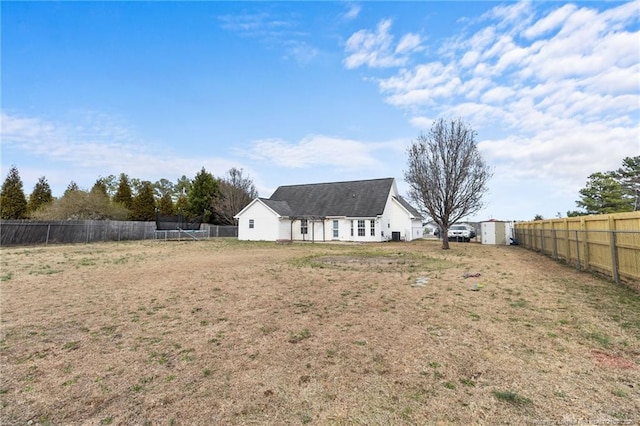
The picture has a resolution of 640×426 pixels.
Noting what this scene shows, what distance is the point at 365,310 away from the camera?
18.5 ft

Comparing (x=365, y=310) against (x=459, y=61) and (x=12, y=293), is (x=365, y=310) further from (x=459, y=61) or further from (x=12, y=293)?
(x=459, y=61)

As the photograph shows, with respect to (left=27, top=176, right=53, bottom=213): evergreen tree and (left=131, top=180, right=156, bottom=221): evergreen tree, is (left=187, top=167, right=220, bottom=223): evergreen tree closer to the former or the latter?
(left=131, top=180, right=156, bottom=221): evergreen tree

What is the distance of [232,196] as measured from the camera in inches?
1594

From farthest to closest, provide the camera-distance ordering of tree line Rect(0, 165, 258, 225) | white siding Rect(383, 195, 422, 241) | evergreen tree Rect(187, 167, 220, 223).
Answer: evergreen tree Rect(187, 167, 220, 223) < tree line Rect(0, 165, 258, 225) < white siding Rect(383, 195, 422, 241)

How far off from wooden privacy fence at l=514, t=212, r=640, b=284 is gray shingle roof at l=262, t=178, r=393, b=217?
48.0 feet

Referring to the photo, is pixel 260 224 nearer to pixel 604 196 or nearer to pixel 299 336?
pixel 299 336

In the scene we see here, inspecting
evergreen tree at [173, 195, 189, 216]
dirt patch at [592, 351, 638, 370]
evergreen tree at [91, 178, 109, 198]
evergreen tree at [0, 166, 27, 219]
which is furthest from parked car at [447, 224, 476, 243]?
evergreen tree at [0, 166, 27, 219]

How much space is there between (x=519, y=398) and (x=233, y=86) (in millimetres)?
17308

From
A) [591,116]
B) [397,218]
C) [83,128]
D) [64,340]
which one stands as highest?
[83,128]

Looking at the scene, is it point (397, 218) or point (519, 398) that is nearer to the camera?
point (519, 398)

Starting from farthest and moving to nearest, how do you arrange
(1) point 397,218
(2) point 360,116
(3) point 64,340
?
(1) point 397,218 → (2) point 360,116 → (3) point 64,340

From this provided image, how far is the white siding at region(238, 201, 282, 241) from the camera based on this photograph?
2820 centimetres

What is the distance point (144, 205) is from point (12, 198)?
1162 centimetres

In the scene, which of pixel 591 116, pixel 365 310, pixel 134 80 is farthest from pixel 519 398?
pixel 134 80
